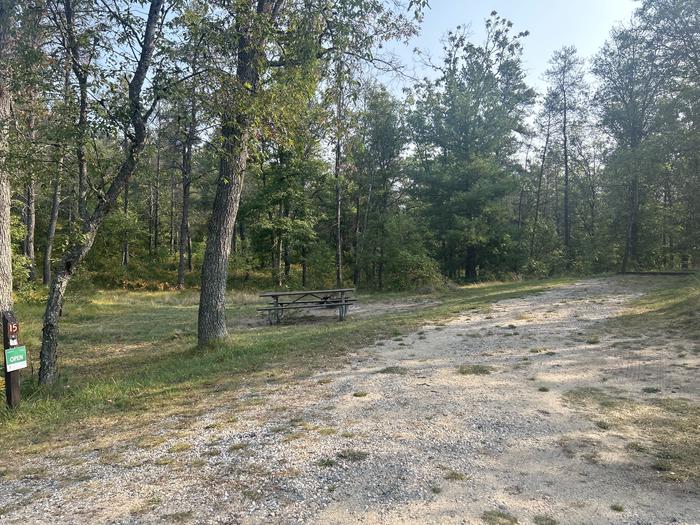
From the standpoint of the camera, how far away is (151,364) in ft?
22.6

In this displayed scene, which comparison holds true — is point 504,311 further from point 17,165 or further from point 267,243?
point 267,243

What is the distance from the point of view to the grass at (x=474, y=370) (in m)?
5.43

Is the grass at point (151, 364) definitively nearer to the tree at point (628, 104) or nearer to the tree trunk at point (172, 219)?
the tree at point (628, 104)

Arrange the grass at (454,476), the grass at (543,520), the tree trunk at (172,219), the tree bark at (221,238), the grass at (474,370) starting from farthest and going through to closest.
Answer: the tree trunk at (172,219) < the tree bark at (221,238) < the grass at (474,370) < the grass at (454,476) < the grass at (543,520)

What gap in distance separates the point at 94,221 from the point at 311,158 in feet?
59.3

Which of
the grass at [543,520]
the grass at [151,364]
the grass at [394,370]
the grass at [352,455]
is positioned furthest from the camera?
the grass at [394,370]

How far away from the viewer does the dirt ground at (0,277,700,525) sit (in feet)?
8.41

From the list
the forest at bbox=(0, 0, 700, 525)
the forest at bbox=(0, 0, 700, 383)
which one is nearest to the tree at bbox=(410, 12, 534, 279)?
the forest at bbox=(0, 0, 700, 383)

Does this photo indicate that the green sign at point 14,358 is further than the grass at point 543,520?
Yes

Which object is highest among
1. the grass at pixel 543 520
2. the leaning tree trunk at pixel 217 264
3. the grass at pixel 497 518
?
the leaning tree trunk at pixel 217 264

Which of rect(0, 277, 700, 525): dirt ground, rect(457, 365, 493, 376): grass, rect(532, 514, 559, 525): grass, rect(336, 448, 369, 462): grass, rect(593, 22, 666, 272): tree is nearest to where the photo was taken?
rect(532, 514, 559, 525): grass

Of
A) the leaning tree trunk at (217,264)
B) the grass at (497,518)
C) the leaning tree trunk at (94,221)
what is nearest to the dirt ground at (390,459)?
the grass at (497,518)

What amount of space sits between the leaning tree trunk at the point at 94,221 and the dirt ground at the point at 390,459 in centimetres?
227

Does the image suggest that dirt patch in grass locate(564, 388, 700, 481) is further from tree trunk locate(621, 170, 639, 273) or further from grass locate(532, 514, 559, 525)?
tree trunk locate(621, 170, 639, 273)
